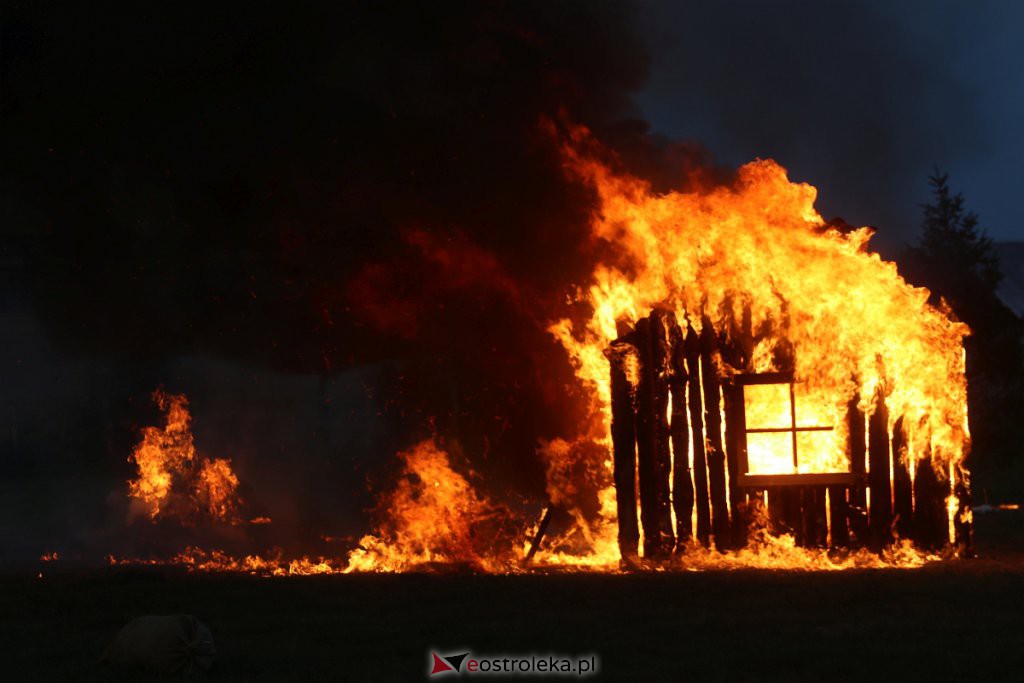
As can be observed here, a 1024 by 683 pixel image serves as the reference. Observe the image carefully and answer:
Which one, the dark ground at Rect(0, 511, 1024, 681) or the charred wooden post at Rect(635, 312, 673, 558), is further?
the charred wooden post at Rect(635, 312, 673, 558)

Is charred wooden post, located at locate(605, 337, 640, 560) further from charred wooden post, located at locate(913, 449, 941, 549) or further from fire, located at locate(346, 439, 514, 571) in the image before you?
charred wooden post, located at locate(913, 449, 941, 549)

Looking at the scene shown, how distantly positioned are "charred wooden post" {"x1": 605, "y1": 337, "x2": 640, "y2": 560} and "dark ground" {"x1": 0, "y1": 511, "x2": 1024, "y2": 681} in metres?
1.59

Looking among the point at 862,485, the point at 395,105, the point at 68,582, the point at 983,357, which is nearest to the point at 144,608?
the point at 68,582

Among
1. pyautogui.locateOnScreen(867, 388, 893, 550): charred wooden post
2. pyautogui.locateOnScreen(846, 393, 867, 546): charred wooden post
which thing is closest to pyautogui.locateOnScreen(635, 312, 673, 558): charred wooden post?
pyautogui.locateOnScreen(846, 393, 867, 546): charred wooden post

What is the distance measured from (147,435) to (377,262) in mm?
4386

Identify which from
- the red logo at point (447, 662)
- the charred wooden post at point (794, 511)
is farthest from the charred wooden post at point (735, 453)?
the red logo at point (447, 662)

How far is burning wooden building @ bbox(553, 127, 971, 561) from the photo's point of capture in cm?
1320

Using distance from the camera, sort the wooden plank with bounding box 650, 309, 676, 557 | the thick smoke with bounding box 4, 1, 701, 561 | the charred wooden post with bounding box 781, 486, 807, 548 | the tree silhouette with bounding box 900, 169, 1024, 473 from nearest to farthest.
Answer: the charred wooden post with bounding box 781, 486, 807, 548, the wooden plank with bounding box 650, 309, 676, 557, the thick smoke with bounding box 4, 1, 701, 561, the tree silhouette with bounding box 900, 169, 1024, 473

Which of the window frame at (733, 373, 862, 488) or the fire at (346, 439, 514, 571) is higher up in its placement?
the window frame at (733, 373, 862, 488)

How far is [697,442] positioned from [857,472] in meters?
1.78

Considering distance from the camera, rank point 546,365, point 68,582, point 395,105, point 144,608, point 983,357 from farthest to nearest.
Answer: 1. point 983,357
2. point 546,365
3. point 395,105
4. point 68,582
5. point 144,608

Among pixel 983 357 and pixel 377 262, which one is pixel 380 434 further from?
pixel 983 357

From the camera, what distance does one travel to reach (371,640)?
8.80m

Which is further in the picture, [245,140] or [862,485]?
[245,140]
